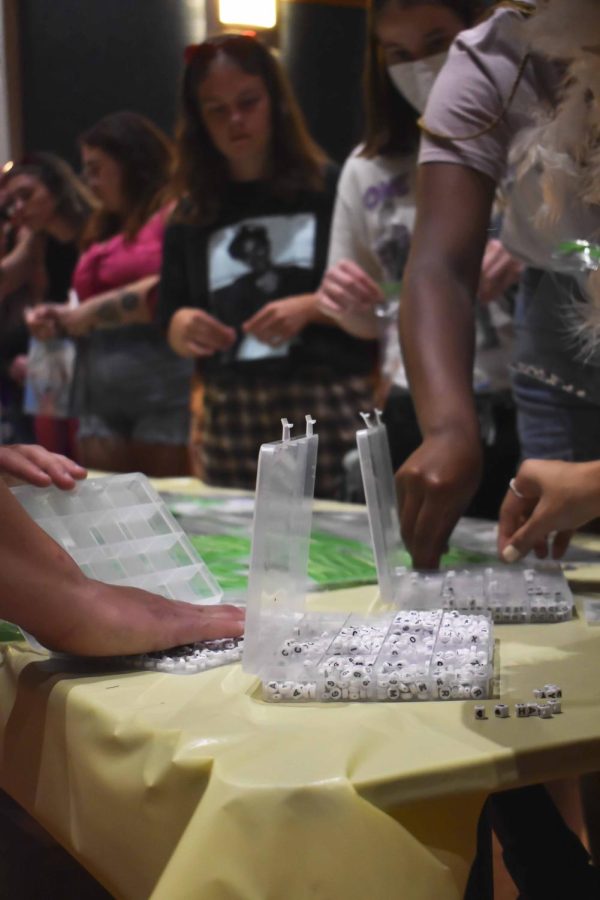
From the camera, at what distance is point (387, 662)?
604mm

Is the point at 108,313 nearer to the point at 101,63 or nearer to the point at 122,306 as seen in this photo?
the point at 122,306

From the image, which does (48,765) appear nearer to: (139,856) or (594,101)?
(139,856)

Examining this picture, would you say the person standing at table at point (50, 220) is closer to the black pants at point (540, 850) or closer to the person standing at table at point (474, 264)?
the person standing at table at point (474, 264)

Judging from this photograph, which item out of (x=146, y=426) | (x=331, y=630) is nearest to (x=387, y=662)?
(x=331, y=630)

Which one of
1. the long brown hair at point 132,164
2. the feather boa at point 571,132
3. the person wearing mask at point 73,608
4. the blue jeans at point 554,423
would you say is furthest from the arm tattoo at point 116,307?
the person wearing mask at point 73,608

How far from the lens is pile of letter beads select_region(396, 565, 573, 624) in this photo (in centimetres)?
78

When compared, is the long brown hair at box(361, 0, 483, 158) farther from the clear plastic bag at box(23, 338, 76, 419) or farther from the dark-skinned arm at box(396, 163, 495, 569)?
the clear plastic bag at box(23, 338, 76, 419)

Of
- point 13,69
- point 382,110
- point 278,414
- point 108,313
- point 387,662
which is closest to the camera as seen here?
point 387,662

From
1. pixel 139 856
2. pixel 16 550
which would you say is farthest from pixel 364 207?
pixel 139 856

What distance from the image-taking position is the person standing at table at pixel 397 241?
4.51 feet

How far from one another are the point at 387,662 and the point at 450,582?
0.25 metres

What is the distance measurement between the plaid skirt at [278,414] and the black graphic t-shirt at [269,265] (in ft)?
0.09

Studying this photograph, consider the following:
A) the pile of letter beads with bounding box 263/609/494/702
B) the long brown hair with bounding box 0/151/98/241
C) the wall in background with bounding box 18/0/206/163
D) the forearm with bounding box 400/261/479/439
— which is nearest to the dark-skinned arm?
the forearm with bounding box 400/261/479/439

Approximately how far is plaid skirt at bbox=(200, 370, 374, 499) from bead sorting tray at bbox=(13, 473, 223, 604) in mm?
889
